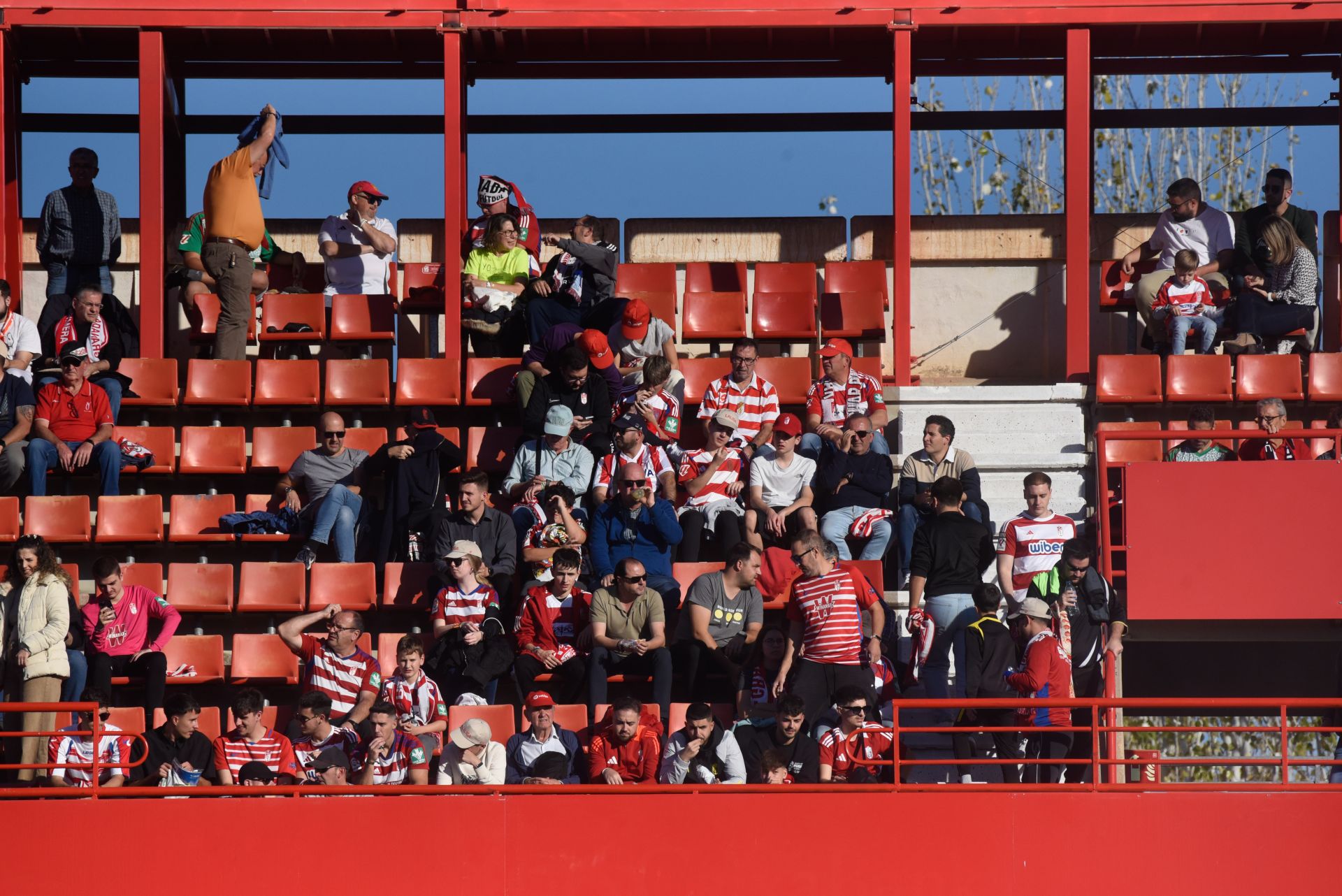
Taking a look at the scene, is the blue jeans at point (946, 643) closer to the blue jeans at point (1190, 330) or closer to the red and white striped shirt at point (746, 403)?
the red and white striped shirt at point (746, 403)

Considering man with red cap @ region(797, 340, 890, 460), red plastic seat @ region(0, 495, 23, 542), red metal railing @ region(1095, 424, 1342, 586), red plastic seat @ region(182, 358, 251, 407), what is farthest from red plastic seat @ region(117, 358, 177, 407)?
red metal railing @ region(1095, 424, 1342, 586)

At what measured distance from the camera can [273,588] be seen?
11555mm

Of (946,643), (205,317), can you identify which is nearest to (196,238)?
(205,317)

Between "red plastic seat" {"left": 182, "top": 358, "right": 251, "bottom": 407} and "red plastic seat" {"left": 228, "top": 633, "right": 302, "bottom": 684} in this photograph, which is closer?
"red plastic seat" {"left": 228, "top": 633, "right": 302, "bottom": 684}

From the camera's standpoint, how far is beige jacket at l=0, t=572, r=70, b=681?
10141mm

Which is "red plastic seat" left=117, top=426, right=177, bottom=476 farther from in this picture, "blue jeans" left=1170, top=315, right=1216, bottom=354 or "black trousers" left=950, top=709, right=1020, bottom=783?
"blue jeans" left=1170, top=315, right=1216, bottom=354

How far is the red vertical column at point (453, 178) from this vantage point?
13.6 metres

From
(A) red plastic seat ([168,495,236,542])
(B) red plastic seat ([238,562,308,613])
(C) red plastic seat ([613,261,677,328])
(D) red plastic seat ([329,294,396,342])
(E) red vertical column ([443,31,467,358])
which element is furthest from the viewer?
(C) red plastic seat ([613,261,677,328])

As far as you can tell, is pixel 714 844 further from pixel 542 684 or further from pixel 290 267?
pixel 290 267

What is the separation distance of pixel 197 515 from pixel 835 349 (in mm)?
4287

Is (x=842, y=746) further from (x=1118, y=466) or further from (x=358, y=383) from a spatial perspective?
(x=358, y=383)

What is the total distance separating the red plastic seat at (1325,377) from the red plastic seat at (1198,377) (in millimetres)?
573

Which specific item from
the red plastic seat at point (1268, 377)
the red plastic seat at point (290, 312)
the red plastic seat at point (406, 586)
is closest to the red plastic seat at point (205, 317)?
the red plastic seat at point (290, 312)

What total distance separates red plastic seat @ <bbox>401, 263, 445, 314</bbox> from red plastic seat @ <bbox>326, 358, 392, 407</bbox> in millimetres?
975
